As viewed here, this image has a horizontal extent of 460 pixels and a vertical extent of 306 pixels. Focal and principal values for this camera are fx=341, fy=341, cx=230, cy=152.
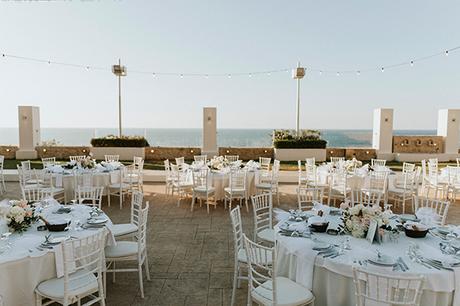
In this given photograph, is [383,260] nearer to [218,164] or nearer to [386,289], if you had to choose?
[386,289]

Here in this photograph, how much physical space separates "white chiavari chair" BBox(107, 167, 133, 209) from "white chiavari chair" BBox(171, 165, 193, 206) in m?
1.18

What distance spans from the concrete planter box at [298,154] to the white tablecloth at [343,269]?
12028mm

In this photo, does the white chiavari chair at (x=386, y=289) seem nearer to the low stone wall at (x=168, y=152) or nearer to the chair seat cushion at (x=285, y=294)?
the chair seat cushion at (x=285, y=294)

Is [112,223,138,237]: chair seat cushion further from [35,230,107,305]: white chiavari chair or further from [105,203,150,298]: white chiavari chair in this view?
[35,230,107,305]: white chiavari chair

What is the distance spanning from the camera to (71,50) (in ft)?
52.6

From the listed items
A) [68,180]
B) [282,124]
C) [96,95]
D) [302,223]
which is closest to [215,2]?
[68,180]

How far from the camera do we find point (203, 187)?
8250 millimetres

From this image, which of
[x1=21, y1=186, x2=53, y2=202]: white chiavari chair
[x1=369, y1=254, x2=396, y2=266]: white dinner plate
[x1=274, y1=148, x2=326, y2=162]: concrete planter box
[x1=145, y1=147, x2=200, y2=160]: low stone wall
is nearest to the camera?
[x1=369, y1=254, x2=396, y2=266]: white dinner plate

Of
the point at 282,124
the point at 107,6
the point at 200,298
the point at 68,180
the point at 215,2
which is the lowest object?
the point at 200,298

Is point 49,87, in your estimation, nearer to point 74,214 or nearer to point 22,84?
point 22,84

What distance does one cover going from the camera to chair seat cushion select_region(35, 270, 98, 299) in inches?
124

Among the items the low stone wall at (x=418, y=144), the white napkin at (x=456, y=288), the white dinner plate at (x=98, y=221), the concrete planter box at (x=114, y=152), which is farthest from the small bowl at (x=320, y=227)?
the low stone wall at (x=418, y=144)

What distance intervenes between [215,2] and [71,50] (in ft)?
23.5

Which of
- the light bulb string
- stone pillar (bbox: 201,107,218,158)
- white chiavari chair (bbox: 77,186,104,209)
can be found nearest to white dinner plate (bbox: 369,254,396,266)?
white chiavari chair (bbox: 77,186,104,209)
